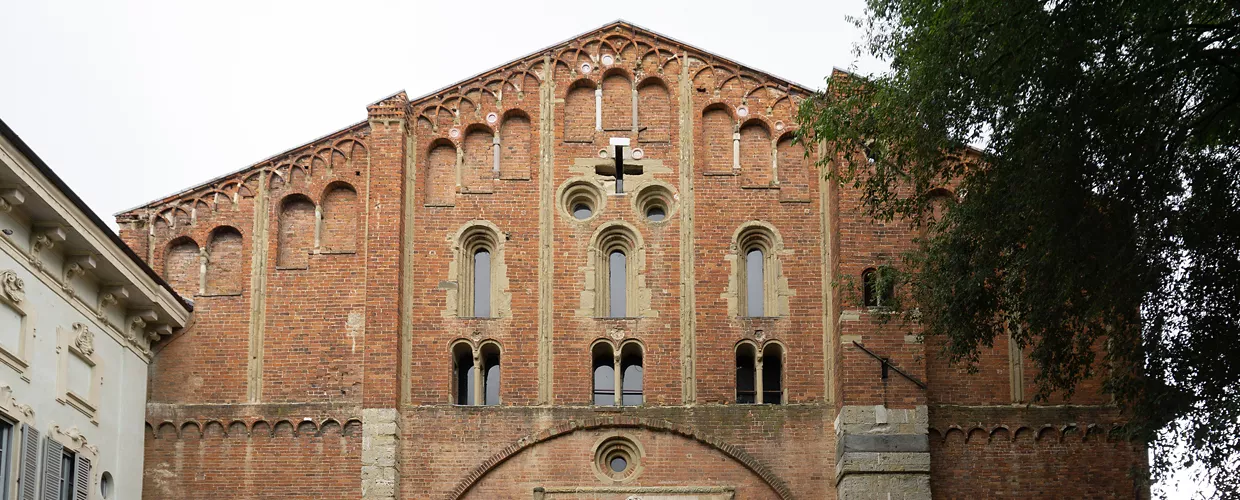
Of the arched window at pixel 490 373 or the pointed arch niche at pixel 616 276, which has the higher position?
the pointed arch niche at pixel 616 276

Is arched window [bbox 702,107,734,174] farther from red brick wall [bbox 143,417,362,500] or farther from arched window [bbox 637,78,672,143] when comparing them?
red brick wall [bbox 143,417,362,500]

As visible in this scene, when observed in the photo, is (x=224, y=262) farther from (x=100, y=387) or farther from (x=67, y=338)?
(x=67, y=338)

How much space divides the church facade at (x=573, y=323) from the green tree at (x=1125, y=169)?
5984 millimetres

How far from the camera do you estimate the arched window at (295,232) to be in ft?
86.8

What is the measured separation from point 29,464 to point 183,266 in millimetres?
5853

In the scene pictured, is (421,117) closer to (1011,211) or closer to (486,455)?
(486,455)

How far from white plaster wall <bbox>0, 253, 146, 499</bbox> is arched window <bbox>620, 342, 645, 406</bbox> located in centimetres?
704

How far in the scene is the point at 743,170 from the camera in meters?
27.0

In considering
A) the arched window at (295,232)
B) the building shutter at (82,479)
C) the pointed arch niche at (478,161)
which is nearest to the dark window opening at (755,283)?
the pointed arch niche at (478,161)

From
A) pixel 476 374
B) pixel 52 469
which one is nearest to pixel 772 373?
pixel 476 374

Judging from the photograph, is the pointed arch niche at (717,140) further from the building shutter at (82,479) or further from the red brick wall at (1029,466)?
the building shutter at (82,479)

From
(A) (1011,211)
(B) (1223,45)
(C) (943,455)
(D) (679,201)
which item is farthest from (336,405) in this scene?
(B) (1223,45)

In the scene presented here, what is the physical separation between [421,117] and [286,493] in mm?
6177

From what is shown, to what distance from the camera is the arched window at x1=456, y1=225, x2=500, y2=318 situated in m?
26.3
